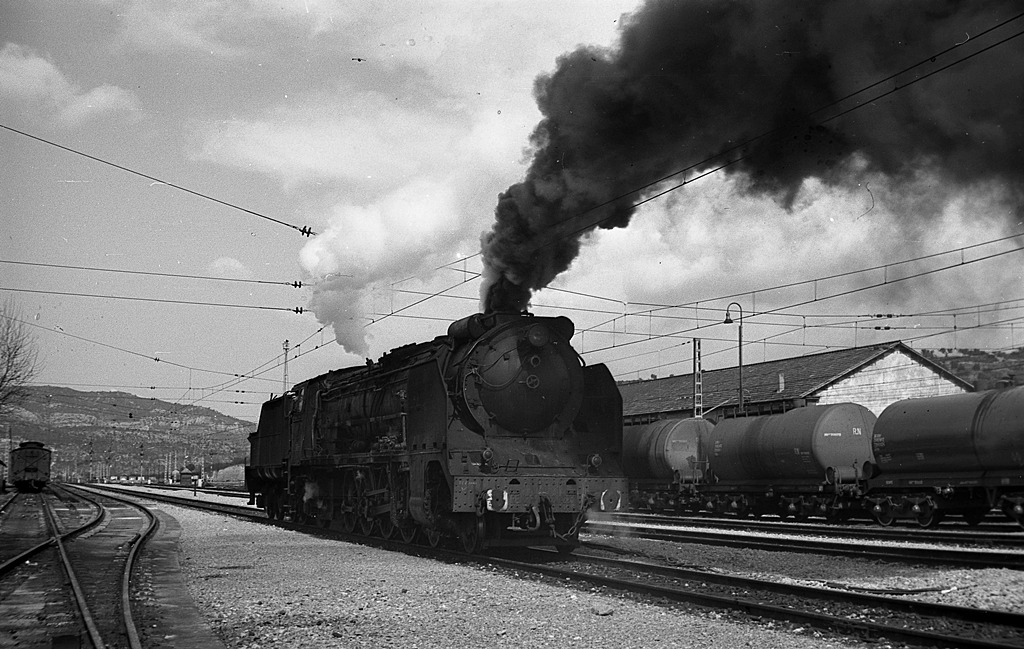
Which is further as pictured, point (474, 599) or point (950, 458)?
point (950, 458)

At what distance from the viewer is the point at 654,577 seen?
12914 mm

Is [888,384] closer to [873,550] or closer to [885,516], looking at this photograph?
[885,516]

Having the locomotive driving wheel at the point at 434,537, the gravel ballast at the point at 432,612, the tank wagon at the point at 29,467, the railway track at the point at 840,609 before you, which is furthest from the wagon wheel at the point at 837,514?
the tank wagon at the point at 29,467

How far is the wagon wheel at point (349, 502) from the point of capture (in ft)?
68.2

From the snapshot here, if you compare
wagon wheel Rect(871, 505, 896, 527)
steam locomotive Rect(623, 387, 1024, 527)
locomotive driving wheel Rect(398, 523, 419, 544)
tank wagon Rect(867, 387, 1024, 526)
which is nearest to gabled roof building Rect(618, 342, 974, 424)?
steam locomotive Rect(623, 387, 1024, 527)

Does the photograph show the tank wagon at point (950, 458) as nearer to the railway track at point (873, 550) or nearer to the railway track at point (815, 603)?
the railway track at point (873, 550)

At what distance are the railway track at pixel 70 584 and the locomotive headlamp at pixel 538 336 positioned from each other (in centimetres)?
747

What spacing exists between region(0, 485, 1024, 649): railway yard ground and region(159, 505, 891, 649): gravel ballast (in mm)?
19

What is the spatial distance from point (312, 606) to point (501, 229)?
8518mm

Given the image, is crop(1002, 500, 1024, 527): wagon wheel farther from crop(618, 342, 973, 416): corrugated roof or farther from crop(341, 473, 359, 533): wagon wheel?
crop(618, 342, 973, 416): corrugated roof

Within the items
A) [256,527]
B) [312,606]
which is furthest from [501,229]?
[256,527]

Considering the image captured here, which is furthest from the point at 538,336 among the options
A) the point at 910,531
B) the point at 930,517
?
the point at 930,517

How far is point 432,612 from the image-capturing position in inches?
406

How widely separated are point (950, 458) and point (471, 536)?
12023 millimetres
